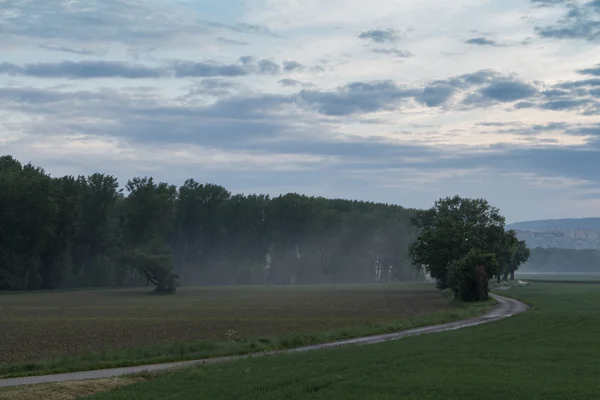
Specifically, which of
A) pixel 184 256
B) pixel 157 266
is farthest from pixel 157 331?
pixel 184 256

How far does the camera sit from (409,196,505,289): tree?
9400 cm

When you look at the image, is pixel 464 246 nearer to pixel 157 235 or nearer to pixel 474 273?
pixel 474 273

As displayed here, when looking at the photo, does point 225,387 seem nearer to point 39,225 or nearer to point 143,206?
point 39,225

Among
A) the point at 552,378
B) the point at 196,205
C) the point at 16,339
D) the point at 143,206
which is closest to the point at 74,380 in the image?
the point at 552,378

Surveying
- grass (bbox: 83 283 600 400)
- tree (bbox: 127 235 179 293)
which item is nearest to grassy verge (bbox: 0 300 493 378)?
grass (bbox: 83 283 600 400)

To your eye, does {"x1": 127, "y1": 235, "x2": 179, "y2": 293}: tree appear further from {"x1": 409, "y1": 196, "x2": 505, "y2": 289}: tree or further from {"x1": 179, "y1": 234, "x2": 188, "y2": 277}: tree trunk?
{"x1": 179, "y1": 234, "x2": 188, "y2": 277}: tree trunk

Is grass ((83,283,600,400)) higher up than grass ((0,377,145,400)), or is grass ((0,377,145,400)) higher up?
grass ((83,283,600,400))

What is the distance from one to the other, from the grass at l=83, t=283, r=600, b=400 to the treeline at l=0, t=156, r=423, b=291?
87.9 m

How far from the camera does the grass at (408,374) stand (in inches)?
841

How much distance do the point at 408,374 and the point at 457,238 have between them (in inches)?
2782

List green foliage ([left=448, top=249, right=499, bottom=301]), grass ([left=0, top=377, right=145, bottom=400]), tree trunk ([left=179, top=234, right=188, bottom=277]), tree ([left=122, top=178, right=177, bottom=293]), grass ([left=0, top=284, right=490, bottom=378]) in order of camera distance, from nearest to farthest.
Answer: grass ([left=0, top=377, right=145, bottom=400]) < grass ([left=0, top=284, right=490, bottom=378]) < green foliage ([left=448, top=249, right=499, bottom=301]) < tree ([left=122, top=178, right=177, bottom=293]) < tree trunk ([left=179, top=234, right=188, bottom=277])

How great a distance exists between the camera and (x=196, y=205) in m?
170

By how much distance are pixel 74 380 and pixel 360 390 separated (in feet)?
30.0

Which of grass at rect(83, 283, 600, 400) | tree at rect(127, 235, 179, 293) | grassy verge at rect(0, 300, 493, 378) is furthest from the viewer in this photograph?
tree at rect(127, 235, 179, 293)
